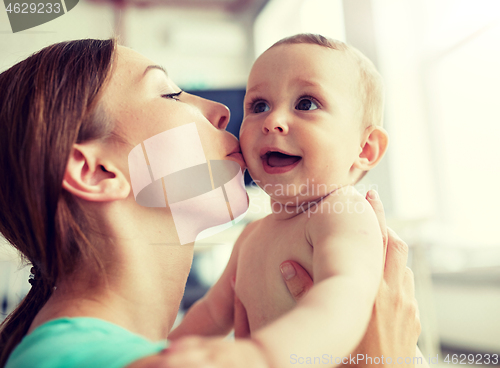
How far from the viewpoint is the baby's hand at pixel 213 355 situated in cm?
29

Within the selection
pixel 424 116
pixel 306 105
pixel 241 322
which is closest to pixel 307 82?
pixel 306 105

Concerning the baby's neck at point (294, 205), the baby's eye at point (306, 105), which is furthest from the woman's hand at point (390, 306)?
the baby's eye at point (306, 105)

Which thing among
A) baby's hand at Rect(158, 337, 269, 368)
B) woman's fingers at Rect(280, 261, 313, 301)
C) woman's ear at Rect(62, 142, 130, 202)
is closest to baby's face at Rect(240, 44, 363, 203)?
woman's fingers at Rect(280, 261, 313, 301)

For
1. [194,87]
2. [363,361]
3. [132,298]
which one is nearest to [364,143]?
[363,361]

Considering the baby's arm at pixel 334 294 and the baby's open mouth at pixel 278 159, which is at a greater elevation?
the baby's open mouth at pixel 278 159

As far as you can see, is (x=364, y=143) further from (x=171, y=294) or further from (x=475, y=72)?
(x=475, y=72)

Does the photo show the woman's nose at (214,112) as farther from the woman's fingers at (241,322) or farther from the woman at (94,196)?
the woman's fingers at (241,322)

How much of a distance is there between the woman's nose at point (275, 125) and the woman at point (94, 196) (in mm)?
71

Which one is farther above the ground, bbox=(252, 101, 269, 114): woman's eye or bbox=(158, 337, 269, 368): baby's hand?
bbox=(252, 101, 269, 114): woman's eye

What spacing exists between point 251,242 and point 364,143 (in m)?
0.28

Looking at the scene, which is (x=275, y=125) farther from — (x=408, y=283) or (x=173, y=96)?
(x=408, y=283)

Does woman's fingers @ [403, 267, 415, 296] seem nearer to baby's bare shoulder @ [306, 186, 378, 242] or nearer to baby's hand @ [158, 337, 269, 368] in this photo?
baby's bare shoulder @ [306, 186, 378, 242]

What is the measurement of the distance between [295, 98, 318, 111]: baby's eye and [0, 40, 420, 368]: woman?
0.14 m

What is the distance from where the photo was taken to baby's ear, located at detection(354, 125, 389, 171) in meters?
0.68
